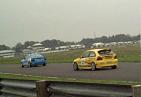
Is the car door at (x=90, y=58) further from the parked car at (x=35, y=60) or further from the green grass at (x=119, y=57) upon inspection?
the parked car at (x=35, y=60)

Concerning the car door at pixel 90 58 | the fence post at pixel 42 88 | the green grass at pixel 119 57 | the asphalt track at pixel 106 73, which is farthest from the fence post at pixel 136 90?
the green grass at pixel 119 57

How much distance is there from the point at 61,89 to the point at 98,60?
21373 millimetres

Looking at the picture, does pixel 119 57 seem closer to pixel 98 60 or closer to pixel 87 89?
pixel 98 60

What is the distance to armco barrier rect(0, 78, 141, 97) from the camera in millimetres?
6242

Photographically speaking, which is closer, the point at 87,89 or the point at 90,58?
the point at 87,89

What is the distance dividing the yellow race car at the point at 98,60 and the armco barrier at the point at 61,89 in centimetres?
1913

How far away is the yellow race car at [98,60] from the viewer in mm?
29047

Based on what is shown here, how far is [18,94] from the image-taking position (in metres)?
9.28

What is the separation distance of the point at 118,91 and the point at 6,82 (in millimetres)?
4094

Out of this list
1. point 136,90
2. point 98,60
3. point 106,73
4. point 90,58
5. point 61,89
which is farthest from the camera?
point 90,58

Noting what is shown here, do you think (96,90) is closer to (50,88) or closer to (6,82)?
(50,88)

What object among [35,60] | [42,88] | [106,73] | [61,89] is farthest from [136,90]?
[35,60]

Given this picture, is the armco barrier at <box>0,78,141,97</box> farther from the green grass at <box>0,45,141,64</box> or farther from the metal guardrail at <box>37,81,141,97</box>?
the green grass at <box>0,45,141,64</box>

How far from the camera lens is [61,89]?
777cm
